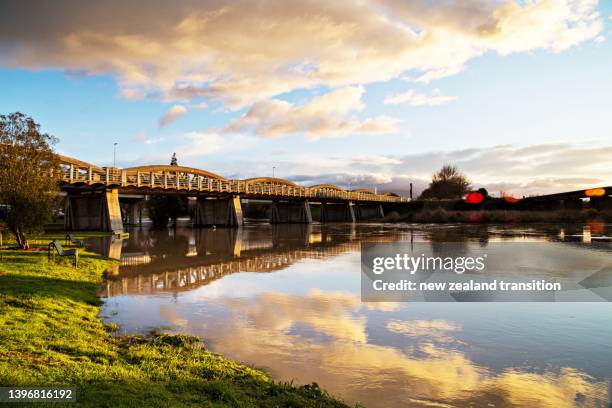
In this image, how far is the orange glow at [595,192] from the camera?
2484 inches

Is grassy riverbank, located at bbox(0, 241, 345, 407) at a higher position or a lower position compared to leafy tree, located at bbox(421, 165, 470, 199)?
lower

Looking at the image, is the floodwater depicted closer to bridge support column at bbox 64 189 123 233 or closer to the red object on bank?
bridge support column at bbox 64 189 123 233

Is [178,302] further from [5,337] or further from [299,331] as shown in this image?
[5,337]

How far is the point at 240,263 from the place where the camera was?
20953mm

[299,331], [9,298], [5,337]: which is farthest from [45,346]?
[299,331]

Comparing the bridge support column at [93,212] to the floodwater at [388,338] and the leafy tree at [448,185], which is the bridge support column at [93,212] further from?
the leafy tree at [448,185]

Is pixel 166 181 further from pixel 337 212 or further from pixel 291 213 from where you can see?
pixel 337 212

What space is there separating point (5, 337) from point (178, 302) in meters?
5.17

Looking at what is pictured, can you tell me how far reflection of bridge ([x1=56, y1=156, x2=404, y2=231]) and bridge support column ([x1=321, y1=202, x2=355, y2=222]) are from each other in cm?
1019

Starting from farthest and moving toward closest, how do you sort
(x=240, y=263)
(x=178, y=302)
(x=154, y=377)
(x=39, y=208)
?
(x=240, y=263), (x=39, y=208), (x=178, y=302), (x=154, y=377)

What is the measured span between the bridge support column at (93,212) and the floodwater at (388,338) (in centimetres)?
2844

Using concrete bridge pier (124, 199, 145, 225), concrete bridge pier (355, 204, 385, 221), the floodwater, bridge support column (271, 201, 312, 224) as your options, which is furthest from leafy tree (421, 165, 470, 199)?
the floodwater

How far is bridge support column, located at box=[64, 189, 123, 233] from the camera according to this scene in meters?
40.9

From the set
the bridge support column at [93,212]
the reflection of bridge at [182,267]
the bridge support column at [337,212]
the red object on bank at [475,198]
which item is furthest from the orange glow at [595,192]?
the bridge support column at [93,212]
